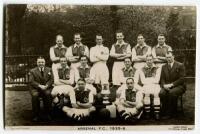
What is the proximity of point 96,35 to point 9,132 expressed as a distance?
45 cm

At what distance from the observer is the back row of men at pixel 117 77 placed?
125cm

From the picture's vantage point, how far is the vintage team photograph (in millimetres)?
1239

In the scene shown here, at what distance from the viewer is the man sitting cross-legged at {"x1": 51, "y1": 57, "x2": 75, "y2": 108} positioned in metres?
1.25

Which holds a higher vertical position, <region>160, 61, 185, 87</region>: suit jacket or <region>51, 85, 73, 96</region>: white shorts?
<region>160, 61, 185, 87</region>: suit jacket

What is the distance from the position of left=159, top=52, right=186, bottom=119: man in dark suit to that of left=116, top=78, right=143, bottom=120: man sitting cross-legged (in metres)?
0.08

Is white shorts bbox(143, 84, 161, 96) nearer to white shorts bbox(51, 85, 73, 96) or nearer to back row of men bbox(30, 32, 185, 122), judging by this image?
back row of men bbox(30, 32, 185, 122)

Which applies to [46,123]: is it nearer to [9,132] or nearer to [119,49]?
[9,132]

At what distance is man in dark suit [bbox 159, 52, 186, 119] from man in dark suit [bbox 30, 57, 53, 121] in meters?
0.39

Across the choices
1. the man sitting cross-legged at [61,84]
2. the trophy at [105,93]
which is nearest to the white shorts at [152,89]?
the trophy at [105,93]

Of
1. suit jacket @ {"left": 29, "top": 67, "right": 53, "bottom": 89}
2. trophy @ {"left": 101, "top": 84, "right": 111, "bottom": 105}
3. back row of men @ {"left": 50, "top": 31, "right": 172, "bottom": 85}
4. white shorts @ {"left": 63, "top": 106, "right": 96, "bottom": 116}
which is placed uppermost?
back row of men @ {"left": 50, "top": 31, "right": 172, "bottom": 85}

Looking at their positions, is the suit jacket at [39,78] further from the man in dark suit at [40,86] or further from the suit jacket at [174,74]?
the suit jacket at [174,74]

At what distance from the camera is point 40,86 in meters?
1.25

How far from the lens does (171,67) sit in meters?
1.27

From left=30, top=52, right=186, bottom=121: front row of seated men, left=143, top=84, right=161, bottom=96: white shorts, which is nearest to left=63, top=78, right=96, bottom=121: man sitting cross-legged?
left=30, top=52, right=186, bottom=121: front row of seated men
